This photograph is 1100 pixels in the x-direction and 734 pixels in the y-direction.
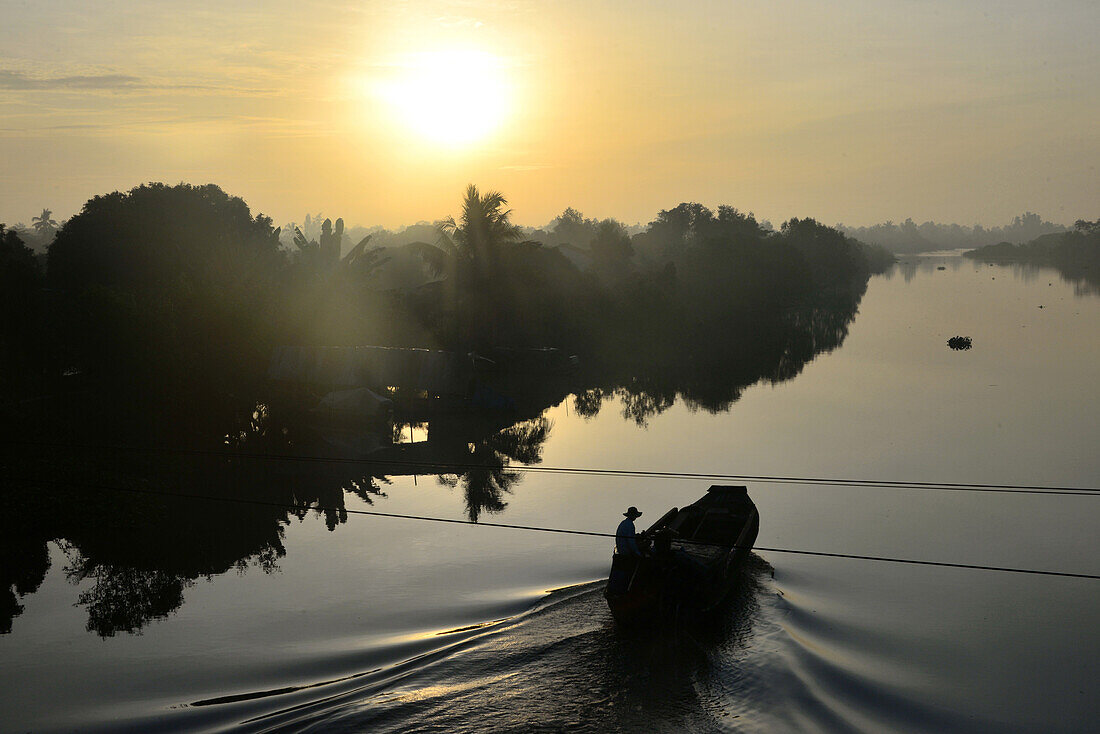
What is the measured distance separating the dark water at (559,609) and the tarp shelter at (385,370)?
663 cm

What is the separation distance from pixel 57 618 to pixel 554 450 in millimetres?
21631

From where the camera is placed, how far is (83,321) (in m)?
36.8

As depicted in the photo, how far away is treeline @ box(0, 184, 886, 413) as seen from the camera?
124 feet

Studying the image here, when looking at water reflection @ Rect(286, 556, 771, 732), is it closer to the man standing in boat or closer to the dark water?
the dark water

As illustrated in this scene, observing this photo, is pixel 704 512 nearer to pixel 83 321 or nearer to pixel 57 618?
pixel 57 618

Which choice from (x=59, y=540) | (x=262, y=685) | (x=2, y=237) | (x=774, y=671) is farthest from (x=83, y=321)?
(x=774, y=671)

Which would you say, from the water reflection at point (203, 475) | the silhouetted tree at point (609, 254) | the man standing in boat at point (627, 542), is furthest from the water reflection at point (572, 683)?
the silhouetted tree at point (609, 254)

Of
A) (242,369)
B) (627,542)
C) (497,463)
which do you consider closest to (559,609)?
(627,542)

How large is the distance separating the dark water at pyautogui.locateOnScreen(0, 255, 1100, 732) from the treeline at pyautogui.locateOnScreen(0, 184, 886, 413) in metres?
11.1

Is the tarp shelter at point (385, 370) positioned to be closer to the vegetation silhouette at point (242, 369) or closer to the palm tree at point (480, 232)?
the vegetation silhouette at point (242, 369)

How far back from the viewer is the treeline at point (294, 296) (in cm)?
3766

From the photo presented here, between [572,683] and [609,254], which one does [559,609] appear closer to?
[572,683]

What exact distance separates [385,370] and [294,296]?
473 inches

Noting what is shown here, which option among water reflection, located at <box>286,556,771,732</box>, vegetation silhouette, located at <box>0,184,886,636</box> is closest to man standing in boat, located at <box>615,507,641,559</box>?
water reflection, located at <box>286,556,771,732</box>
